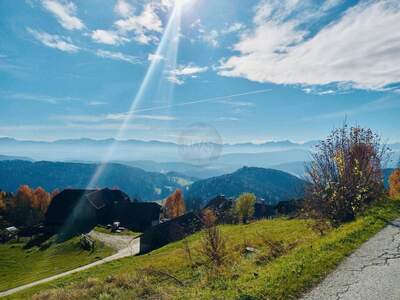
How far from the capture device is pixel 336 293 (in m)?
7.53

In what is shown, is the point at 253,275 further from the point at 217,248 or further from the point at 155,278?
the point at 155,278

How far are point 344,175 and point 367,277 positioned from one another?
962 centimetres

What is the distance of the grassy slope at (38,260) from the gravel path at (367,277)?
4204 centimetres

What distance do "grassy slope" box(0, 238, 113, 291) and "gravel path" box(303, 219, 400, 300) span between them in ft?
138

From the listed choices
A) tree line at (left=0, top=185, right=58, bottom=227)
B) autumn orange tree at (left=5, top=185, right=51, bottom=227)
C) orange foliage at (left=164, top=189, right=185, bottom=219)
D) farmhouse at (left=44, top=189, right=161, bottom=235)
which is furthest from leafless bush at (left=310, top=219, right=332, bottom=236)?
autumn orange tree at (left=5, top=185, right=51, bottom=227)

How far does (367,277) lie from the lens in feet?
27.2

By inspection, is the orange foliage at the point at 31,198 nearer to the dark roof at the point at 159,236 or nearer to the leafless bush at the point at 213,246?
the dark roof at the point at 159,236

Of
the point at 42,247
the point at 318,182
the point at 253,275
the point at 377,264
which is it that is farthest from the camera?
the point at 42,247

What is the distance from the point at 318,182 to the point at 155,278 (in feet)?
34.2

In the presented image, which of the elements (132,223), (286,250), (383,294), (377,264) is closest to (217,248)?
(286,250)

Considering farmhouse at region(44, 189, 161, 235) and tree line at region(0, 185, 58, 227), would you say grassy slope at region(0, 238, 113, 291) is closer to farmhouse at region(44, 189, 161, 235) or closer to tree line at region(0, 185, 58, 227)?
farmhouse at region(44, 189, 161, 235)

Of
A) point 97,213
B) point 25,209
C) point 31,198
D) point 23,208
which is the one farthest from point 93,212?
point 31,198

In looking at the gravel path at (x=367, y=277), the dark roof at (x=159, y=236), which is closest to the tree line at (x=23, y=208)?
the dark roof at (x=159, y=236)

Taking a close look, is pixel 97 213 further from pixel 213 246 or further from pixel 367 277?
pixel 367 277
